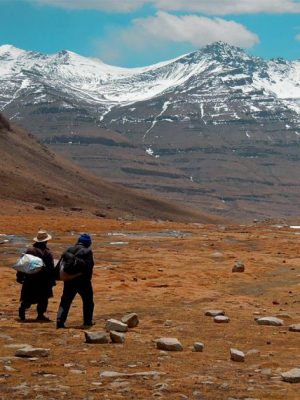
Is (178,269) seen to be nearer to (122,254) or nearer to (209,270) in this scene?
(209,270)

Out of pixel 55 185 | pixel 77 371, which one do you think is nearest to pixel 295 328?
pixel 77 371

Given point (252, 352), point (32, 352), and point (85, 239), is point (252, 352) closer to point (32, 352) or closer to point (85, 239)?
point (32, 352)

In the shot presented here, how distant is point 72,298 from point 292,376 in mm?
6952

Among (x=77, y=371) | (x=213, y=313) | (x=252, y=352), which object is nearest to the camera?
(x=77, y=371)

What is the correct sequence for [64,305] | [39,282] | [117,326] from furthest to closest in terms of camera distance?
[39,282] < [64,305] < [117,326]

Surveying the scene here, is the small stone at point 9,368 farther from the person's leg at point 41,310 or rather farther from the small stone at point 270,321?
the small stone at point 270,321

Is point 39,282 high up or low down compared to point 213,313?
up

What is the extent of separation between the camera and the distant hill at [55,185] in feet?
372

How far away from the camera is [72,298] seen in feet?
59.2

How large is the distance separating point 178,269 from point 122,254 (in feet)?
20.5

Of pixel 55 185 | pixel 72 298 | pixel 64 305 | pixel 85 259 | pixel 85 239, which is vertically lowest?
pixel 64 305

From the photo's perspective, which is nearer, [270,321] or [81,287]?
[81,287]

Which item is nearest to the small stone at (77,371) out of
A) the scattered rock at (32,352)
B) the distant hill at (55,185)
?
the scattered rock at (32,352)

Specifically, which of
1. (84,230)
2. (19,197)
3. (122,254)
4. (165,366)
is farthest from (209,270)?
(19,197)
